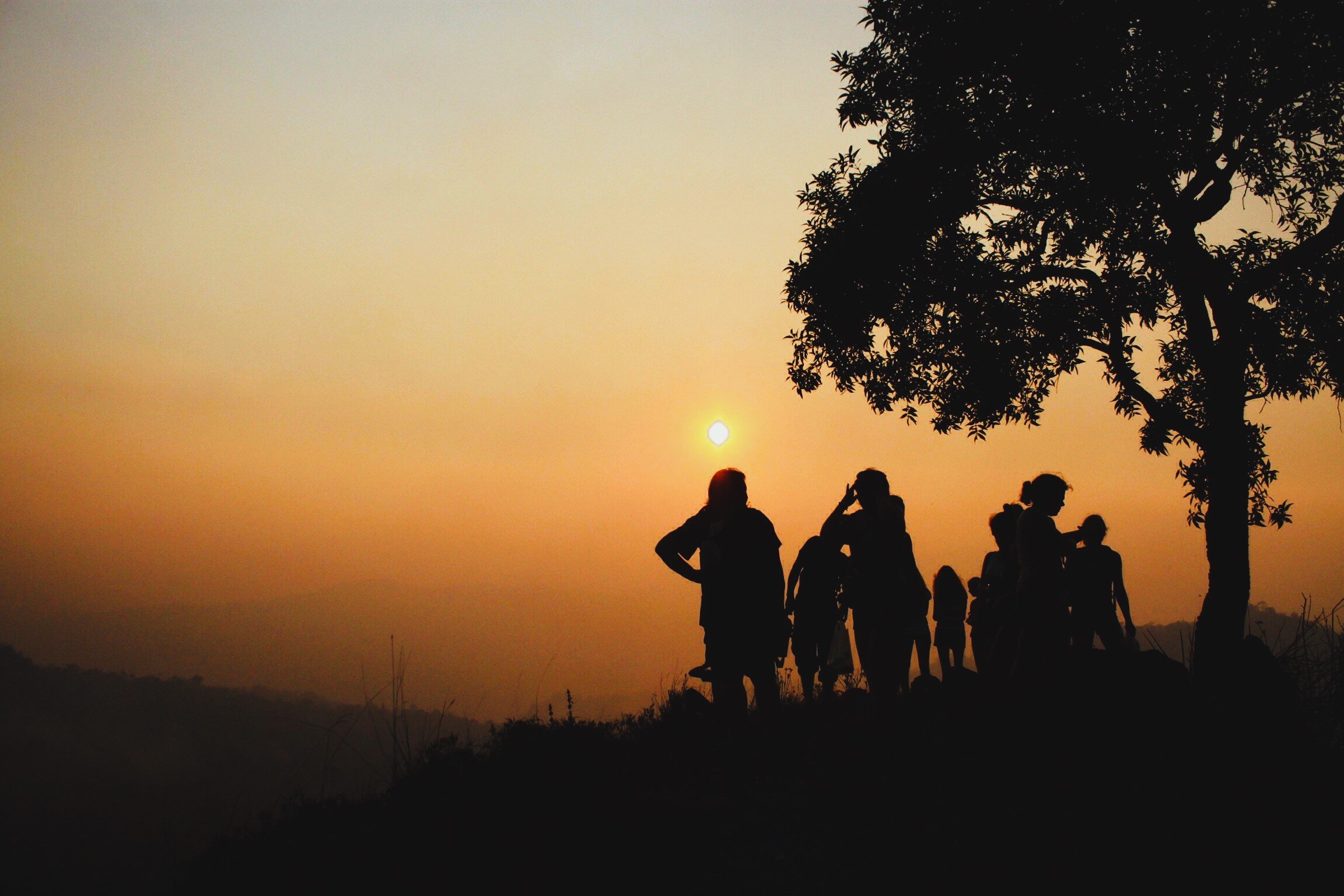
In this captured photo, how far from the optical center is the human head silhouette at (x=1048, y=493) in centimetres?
702

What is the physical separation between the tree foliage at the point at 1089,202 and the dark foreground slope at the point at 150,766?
7996 millimetres

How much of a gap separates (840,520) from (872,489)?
0.42 meters

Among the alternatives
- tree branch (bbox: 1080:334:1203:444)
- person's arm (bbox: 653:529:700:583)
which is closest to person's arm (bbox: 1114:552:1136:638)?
tree branch (bbox: 1080:334:1203:444)

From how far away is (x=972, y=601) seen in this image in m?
10.0

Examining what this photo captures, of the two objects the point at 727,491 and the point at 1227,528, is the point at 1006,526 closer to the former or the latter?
the point at 1227,528

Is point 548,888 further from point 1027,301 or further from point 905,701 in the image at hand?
point 1027,301

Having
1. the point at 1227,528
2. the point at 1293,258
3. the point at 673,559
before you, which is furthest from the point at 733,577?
the point at 1293,258

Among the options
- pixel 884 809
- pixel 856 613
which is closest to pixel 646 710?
pixel 856 613

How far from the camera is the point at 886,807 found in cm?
536

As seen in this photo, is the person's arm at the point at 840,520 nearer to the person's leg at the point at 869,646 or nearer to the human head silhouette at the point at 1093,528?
the person's leg at the point at 869,646

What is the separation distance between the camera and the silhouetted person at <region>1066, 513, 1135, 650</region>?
29.5ft

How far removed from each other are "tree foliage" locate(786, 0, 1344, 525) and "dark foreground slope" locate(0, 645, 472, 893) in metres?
8.00

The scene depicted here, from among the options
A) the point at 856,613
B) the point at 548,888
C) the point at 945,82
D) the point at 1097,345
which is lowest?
the point at 548,888

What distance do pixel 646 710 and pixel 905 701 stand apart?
2.77m
